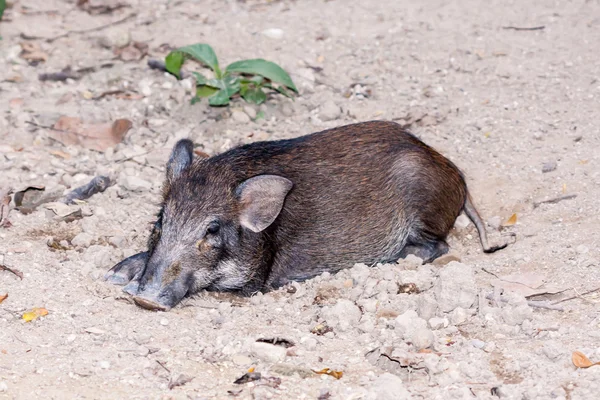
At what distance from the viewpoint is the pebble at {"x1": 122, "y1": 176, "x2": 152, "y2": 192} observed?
22.2 feet

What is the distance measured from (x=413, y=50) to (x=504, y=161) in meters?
2.00

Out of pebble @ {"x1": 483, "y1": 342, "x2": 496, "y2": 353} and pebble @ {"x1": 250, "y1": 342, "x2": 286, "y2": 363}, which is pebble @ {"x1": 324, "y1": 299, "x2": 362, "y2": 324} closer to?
pebble @ {"x1": 250, "y1": 342, "x2": 286, "y2": 363}

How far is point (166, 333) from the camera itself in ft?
16.5

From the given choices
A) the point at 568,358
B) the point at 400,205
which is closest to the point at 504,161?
the point at 400,205

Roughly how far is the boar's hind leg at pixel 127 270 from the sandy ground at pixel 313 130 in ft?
0.32

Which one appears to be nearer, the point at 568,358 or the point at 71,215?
the point at 568,358

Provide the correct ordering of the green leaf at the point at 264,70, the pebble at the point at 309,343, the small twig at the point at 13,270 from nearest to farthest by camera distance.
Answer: the pebble at the point at 309,343
the small twig at the point at 13,270
the green leaf at the point at 264,70

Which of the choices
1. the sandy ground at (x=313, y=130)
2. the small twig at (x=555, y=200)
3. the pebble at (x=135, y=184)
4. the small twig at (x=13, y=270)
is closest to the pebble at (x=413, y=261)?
the sandy ground at (x=313, y=130)

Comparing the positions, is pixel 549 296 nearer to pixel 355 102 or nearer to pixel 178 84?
pixel 355 102

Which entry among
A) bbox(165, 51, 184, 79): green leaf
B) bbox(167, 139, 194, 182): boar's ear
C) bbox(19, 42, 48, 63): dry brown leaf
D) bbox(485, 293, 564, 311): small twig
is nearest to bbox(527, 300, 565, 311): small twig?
bbox(485, 293, 564, 311): small twig

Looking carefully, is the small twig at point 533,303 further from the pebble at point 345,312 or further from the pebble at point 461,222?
the pebble at point 461,222

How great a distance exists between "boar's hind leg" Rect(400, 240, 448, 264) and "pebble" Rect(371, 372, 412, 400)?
83.6 inches

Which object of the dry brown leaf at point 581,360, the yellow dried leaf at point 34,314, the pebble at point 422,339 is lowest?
the yellow dried leaf at point 34,314

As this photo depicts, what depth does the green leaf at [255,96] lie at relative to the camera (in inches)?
308
